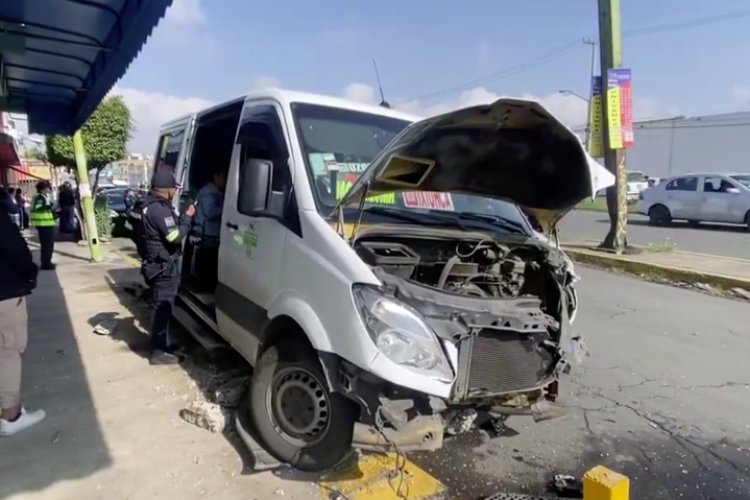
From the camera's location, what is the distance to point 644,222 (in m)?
19.5

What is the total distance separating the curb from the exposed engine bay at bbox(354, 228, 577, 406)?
6.26 meters

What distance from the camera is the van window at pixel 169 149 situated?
21.8 ft

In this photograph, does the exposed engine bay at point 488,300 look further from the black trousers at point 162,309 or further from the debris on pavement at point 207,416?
the black trousers at point 162,309

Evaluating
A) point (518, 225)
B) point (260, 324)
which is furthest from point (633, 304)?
point (260, 324)

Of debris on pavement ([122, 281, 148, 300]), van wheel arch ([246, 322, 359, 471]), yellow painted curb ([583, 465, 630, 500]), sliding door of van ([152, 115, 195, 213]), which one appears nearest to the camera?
yellow painted curb ([583, 465, 630, 500])

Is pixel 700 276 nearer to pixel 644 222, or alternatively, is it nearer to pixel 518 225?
pixel 518 225

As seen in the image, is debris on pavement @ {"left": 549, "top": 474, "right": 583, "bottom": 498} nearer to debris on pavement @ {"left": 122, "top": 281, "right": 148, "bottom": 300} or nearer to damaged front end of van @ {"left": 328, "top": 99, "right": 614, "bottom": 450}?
damaged front end of van @ {"left": 328, "top": 99, "right": 614, "bottom": 450}

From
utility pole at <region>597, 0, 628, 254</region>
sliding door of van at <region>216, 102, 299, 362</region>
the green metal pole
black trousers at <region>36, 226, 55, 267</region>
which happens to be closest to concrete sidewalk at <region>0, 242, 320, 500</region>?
sliding door of van at <region>216, 102, 299, 362</region>

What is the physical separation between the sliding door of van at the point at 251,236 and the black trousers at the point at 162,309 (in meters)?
0.81

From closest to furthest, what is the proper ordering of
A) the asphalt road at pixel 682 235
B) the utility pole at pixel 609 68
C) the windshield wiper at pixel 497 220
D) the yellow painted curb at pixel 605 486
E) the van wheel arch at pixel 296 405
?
the yellow painted curb at pixel 605 486
the van wheel arch at pixel 296 405
the windshield wiper at pixel 497 220
the utility pole at pixel 609 68
the asphalt road at pixel 682 235

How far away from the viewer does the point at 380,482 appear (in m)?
3.14

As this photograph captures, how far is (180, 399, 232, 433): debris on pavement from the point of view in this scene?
368cm

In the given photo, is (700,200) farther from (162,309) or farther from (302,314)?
(302,314)

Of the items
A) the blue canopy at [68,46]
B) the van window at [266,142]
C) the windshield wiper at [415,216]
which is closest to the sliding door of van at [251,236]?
the van window at [266,142]
